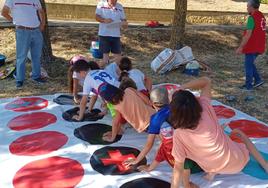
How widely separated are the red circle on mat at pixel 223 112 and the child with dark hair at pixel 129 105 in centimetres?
131

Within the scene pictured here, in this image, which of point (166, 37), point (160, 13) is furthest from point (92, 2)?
point (166, 37)

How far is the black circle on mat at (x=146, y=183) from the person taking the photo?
322 cm

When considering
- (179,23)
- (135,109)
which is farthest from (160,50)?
(135,109)

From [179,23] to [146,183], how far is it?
4.93m

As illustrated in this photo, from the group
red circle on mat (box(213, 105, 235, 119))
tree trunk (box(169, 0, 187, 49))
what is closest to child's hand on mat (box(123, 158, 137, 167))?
red circle on mat (box(213, 105, 235, 119))

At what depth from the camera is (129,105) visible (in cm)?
376

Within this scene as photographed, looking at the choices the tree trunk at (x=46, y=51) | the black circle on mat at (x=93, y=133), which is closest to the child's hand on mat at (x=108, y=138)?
the black circle on mat at (x=93, y=133)

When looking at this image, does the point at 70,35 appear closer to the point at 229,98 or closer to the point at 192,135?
the point at 229,98

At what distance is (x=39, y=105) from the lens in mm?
5012

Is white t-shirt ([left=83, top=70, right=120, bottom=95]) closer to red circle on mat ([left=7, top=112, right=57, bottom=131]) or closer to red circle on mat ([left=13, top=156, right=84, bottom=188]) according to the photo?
red circle on mat ([left=7, top=112, right=57, bottom=131])

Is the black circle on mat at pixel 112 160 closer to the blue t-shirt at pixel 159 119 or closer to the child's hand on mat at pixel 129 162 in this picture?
the child's hand on mat at pixel 129 162

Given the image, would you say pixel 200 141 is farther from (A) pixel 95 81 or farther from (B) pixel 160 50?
(B) pixel 160 50

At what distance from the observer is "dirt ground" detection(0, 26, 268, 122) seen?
5.73 metres

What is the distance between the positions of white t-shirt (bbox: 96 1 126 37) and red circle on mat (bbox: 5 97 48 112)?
160 centimetres
